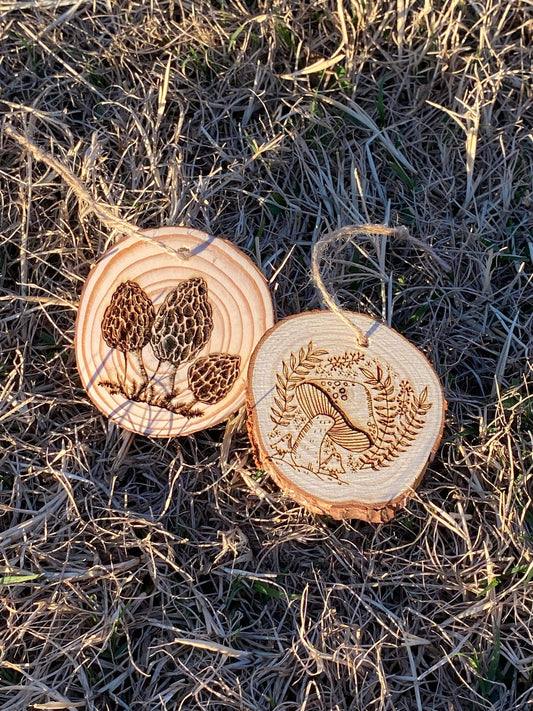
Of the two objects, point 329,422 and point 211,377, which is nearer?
point 329,422

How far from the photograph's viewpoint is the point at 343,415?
1686mm

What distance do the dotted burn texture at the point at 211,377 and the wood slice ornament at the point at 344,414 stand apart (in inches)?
4.3

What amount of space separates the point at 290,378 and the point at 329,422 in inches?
5.4

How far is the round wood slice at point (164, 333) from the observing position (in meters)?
1.79

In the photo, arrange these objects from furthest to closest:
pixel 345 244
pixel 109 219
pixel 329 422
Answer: pixel 345 244 < pixel 109 219 < pixel 329 422

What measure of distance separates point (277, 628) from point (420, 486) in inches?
19.3

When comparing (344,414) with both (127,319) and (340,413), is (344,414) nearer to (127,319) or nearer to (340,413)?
(340,413)

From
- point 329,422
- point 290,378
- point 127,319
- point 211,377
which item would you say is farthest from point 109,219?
point 329,422

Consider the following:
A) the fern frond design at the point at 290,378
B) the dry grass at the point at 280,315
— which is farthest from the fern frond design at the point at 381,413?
the dry grass at the point at 280,315

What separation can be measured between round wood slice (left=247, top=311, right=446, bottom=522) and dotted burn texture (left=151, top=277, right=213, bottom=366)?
0.17 metres

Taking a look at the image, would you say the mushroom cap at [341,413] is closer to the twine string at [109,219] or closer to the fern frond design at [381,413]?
the fern frond design at [381,413]

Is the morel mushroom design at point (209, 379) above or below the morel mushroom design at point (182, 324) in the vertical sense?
below

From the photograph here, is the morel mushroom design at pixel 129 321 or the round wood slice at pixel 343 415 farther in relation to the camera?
the morel mushroom design at pixel 129 321

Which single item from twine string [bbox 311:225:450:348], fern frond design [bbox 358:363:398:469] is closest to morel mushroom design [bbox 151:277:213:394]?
twine string [bbox 311:225:450:348]
